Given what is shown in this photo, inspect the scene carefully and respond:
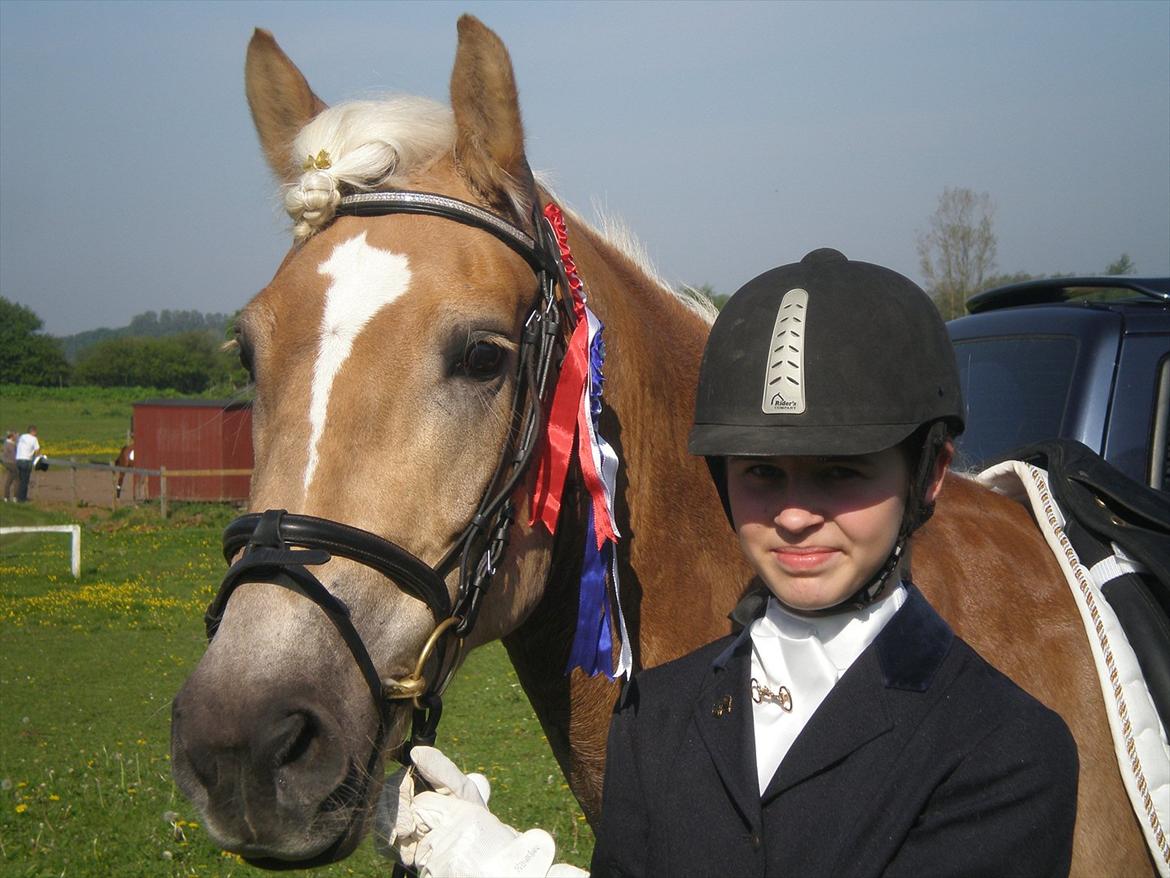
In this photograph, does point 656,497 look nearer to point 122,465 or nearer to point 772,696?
point 772,696

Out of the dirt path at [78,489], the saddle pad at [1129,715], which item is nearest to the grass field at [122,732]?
the saddle pad at [1129,715]

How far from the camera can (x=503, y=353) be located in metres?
2.25

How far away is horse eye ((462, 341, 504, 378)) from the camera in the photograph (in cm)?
217

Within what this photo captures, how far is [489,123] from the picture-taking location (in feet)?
7.97

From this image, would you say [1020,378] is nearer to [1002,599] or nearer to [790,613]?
[1002,599]

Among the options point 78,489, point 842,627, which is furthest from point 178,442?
point 842,627

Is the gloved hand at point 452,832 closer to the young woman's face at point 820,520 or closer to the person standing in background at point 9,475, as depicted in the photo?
the young woman's face at point 820,520

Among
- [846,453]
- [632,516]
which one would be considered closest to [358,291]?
[632,516]

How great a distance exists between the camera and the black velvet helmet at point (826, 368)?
65.2 inches

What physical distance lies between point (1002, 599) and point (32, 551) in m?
17.5

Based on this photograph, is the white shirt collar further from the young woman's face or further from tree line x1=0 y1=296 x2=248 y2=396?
tree line x1=0 y1=296 x2=248 y2=396

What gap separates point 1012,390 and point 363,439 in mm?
3011

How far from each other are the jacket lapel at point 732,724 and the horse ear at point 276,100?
1878 mm

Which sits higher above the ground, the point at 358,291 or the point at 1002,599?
the point at 358,291
